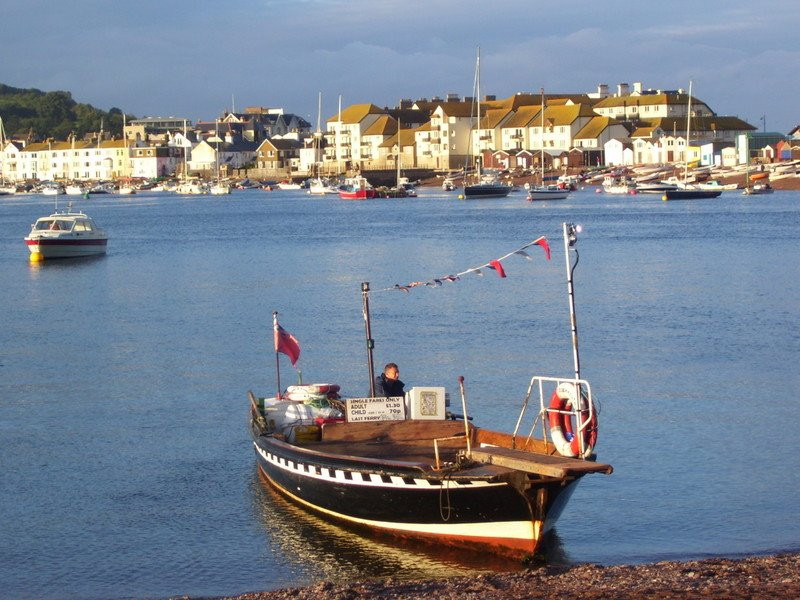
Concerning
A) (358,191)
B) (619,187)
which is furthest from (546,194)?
(358,191)

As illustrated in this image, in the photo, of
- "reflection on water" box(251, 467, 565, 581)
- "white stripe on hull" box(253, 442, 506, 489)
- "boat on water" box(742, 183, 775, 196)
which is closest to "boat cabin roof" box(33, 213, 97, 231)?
"white stripe on hull" box(253, 442, 506, 489)

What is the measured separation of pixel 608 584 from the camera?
47.0 feet

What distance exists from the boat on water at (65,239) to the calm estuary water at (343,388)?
35.6 inches

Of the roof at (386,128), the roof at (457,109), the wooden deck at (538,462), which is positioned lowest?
the wooden deck at (538,462)

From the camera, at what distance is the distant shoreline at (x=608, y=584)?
13565mm

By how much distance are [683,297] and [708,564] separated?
31.2m

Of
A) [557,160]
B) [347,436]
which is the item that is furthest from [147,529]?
[557,160]

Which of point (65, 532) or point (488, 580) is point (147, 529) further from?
point (488, 580)

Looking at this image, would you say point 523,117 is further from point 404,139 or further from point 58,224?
point 58,224

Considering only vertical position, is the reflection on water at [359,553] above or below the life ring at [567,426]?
below

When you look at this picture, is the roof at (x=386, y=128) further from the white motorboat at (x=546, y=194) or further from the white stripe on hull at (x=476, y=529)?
the white stripe on hull at (x=476, y=529)

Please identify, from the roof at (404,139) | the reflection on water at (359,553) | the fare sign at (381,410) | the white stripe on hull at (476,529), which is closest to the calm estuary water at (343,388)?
the reflection on water at (359,553)

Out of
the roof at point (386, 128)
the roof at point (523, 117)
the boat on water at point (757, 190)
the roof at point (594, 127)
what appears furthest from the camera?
the roof at point (386, 128)

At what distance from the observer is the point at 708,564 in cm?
1559
